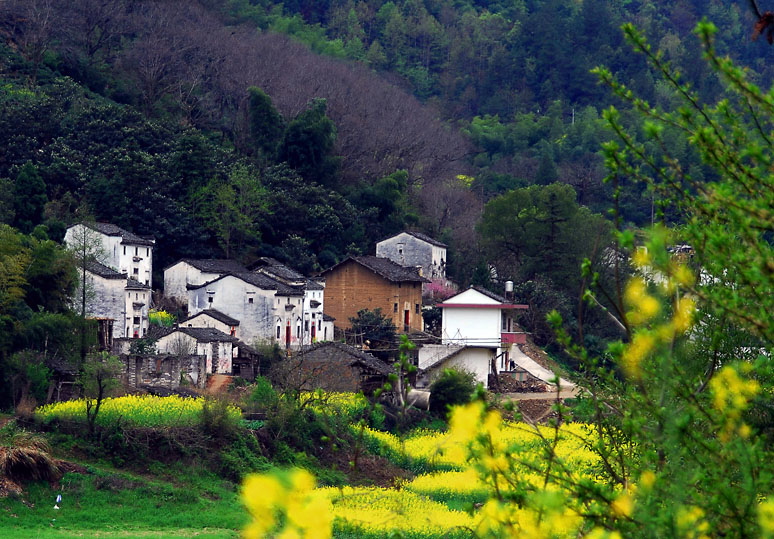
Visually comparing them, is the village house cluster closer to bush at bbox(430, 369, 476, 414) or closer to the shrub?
bush at bbox(430, 369, 476, 414)

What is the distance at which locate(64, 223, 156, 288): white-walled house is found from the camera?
129ft

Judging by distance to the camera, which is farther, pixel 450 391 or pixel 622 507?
pixel 450 391

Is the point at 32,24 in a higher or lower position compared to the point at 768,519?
higher

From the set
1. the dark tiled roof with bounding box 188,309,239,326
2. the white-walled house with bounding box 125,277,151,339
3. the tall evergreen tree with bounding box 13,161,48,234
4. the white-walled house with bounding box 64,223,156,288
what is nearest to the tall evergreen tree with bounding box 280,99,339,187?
the white-walled house with bounding box 64,223,156,288

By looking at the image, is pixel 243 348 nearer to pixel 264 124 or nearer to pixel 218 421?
pixel 218 421

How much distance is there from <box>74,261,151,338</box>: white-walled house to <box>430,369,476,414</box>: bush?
31.9ft

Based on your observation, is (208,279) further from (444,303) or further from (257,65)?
(257,65)

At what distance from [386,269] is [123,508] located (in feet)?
76.8

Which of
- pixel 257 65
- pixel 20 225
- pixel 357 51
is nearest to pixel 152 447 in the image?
pixel 20 225

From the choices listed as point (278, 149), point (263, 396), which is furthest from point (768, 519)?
point (278, 149)

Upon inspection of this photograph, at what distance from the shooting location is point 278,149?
176 ft

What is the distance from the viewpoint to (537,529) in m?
4.93

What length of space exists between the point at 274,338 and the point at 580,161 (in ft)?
138

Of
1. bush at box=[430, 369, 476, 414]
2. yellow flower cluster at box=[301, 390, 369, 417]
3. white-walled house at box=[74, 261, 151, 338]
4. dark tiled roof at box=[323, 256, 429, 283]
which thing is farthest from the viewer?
dark tiled roof at box=[323, 256, 429, 283]
